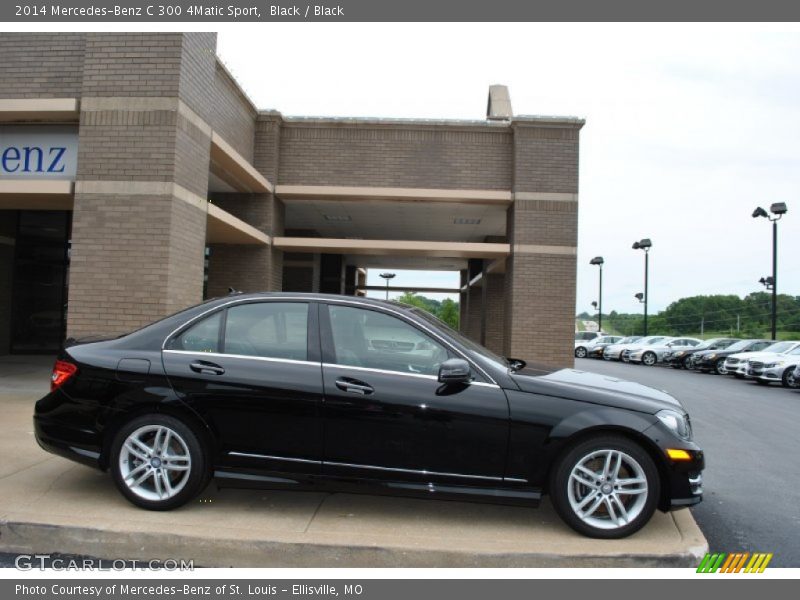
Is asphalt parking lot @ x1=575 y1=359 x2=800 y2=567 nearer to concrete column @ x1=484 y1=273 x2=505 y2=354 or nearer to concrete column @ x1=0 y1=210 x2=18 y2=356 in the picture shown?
concrete column @ x1=484 y1=273 x2=505 y2=354

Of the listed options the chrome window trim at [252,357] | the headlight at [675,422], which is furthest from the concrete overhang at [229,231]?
the headlight at [675,422]

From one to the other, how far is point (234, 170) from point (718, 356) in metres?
19.5

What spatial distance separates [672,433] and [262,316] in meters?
2.89

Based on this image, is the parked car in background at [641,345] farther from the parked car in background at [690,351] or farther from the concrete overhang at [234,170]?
the concrete overhang at [234,170]

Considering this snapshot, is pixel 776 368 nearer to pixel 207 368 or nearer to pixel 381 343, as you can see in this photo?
pixel 381 343

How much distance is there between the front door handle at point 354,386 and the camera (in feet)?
12.6

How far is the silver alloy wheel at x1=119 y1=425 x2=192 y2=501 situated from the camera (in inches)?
156

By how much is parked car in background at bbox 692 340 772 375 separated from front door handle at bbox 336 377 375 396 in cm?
2112

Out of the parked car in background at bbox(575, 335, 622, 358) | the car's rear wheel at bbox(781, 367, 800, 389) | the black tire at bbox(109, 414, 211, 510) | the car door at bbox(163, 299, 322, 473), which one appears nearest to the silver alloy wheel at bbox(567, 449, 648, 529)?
the car door at bbox(163, 299, 322, 473)

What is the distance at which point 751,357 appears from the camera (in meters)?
18.4

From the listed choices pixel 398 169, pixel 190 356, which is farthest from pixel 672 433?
pixel 398 169

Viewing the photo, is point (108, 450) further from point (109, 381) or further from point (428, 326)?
point (428, 326)

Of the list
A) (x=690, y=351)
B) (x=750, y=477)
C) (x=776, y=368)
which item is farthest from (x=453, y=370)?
(x=690, y=351)

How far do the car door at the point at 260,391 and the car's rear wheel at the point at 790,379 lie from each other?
1685 centimetres
